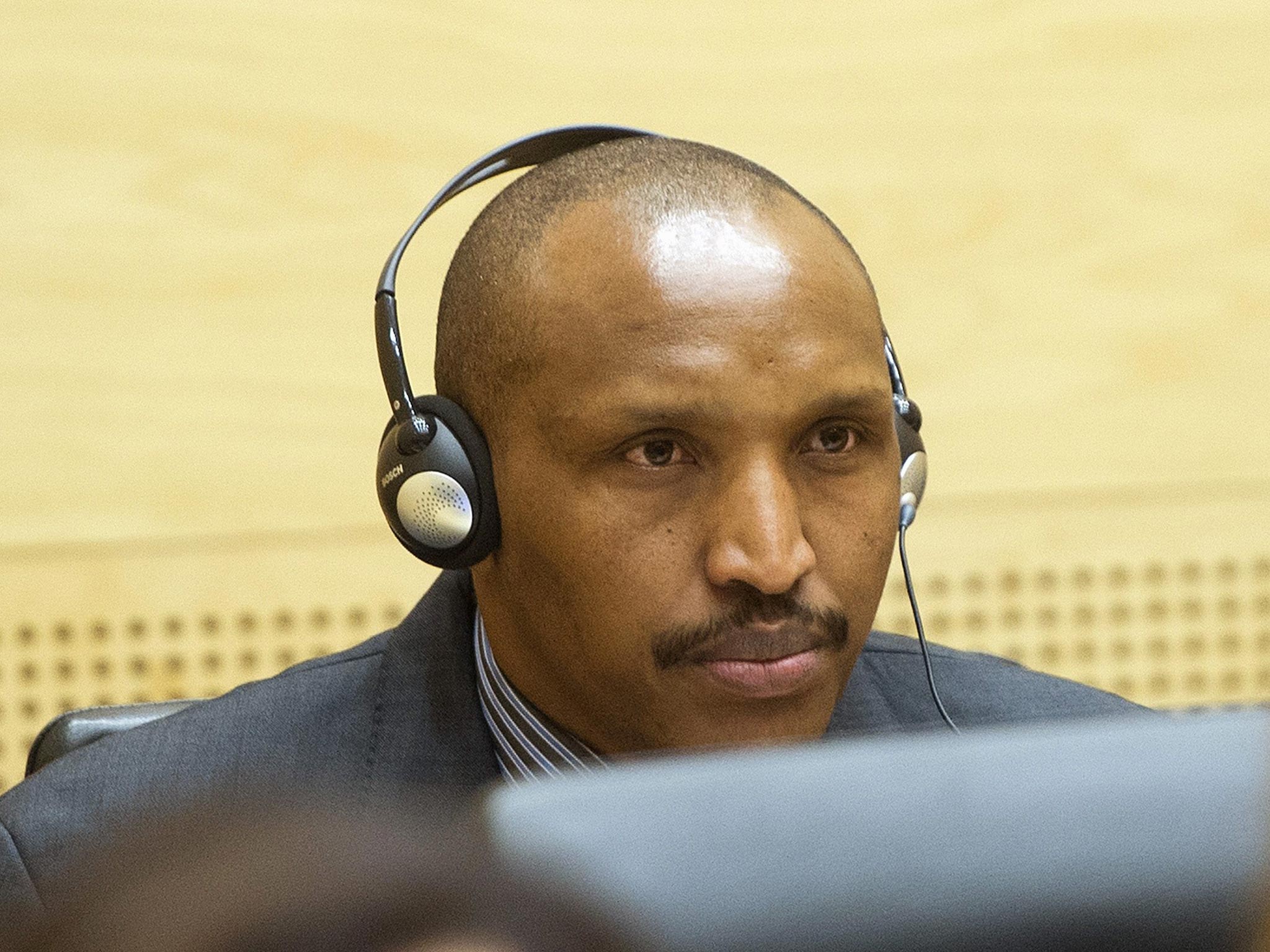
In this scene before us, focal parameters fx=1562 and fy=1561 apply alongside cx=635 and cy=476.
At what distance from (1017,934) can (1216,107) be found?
198 cm

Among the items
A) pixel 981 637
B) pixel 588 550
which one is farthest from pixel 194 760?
pixel 981 637

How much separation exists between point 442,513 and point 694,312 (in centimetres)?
21

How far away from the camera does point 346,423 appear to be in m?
1.96

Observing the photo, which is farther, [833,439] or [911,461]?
[911,461]

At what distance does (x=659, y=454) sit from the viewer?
935mm

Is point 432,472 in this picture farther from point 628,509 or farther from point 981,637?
point 981,637

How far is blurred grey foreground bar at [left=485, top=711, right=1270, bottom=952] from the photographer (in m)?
0.21

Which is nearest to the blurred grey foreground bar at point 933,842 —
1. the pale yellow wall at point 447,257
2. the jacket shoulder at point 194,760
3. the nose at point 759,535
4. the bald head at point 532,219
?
the nose at point 759,535

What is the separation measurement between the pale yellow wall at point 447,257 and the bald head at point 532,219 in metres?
0.86

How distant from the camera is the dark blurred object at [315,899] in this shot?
0.66 ft

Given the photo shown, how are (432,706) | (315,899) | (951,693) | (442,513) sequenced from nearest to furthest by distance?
(315,899), (442,513), (432,706), (951,693)

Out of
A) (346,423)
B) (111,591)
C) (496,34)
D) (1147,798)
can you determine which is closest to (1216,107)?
(496,34)

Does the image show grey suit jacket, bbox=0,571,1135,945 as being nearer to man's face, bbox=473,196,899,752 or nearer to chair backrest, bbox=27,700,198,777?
chair backrest, bbox=27,700,198,777

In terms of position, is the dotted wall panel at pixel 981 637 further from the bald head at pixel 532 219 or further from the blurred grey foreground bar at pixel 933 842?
the blurred grey foreground bar at pixel 933 842
